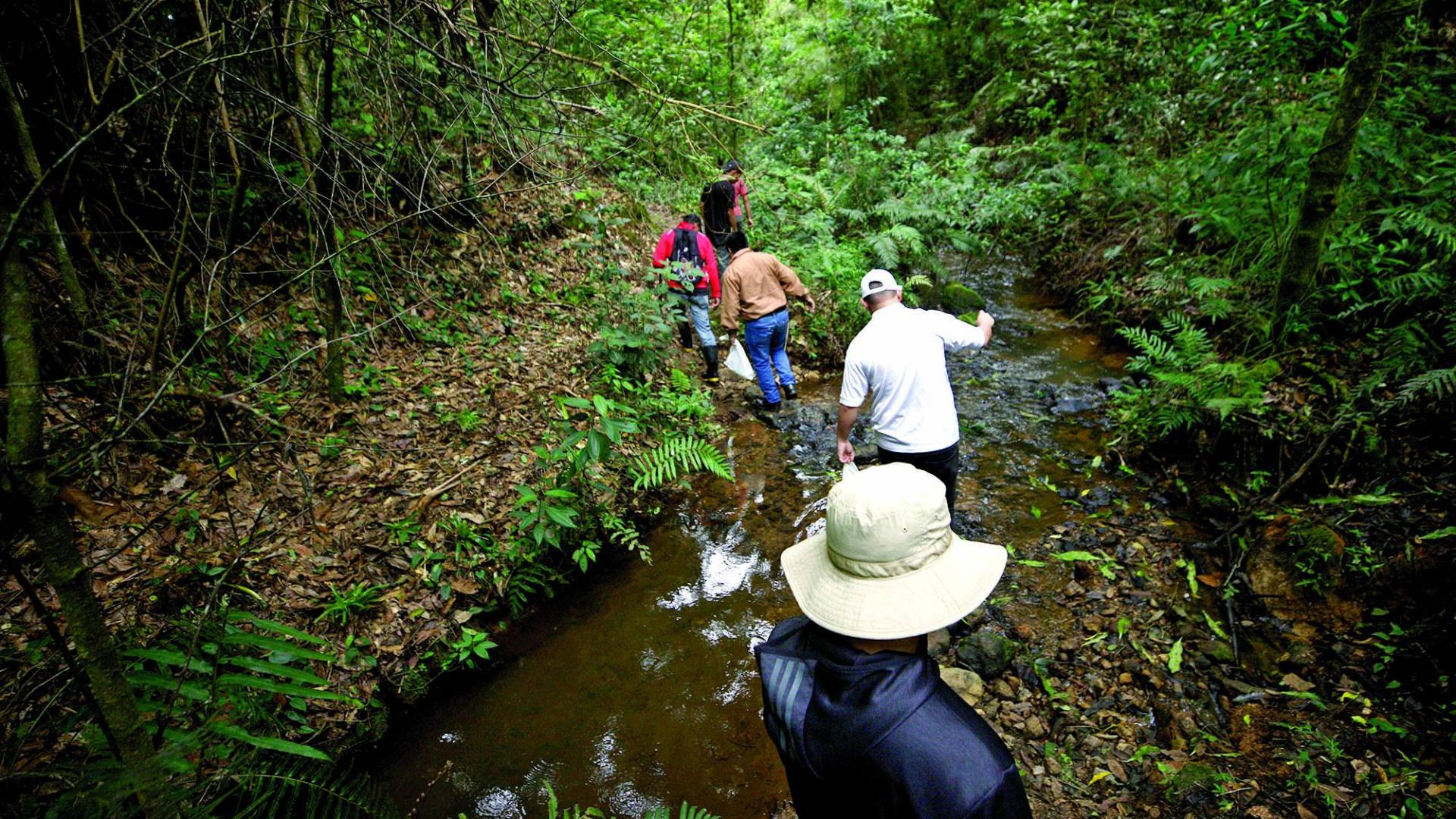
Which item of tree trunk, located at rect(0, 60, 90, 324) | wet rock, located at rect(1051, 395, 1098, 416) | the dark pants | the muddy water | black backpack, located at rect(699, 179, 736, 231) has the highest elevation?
tree trunk, located at rect(0, 60, 90, 324)

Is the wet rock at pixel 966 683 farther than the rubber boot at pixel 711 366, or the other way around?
the rubber boot at pixel 711 366

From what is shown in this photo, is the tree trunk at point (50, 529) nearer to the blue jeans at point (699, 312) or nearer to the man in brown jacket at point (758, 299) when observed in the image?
the man in brown jacket at point (758, 299)

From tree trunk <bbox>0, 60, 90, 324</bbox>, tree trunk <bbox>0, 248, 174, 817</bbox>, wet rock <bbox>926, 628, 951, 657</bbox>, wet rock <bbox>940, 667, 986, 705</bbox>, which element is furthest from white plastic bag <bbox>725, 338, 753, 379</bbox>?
tree trunk <bbox>0, 248, 174, 817</bbox>

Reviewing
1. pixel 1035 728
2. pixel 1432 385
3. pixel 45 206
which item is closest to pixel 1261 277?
pixel 1432 385

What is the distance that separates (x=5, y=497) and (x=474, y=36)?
265 centimetres

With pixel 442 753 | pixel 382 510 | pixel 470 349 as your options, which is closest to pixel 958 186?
pixel 470 349

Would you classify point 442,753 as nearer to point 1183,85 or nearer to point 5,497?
point 5,497

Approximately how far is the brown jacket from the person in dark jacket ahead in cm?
511

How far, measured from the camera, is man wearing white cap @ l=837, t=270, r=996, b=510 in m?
3.68

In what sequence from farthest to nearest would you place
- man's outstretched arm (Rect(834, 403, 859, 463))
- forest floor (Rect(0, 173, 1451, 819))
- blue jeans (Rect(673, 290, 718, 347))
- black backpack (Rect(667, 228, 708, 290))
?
blue jeans (Rect(673, 290, 718, 347))
black backpack (Rect(667, 228, 708, 290))
man's outstretched arm (Rect(834, 403, 859, 463))
forest floor (Rect(0, 173, 1451, 819))

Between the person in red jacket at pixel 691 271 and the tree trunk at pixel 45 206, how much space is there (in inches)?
187

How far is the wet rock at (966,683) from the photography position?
11.3ft

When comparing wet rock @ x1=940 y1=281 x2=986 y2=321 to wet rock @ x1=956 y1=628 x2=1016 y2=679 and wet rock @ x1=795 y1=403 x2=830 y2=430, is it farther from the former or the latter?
wet rock @ x1=956 y1=628 x2=1016 y2=679

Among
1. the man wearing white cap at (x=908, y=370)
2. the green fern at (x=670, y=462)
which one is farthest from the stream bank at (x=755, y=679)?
the man wearing white cap at (x=908, y=370)
